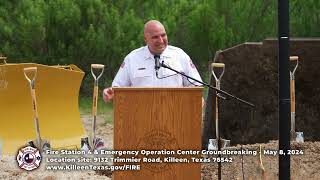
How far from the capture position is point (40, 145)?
22.8ft

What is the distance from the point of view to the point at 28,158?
19.9ft

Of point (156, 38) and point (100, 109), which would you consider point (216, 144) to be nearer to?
point (156, 38)

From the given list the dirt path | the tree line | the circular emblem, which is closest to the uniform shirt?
the dirt path

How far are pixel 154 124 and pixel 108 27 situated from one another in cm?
917

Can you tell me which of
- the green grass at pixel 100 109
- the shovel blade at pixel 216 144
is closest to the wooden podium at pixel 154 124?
the shovel blade at pixel 216 144

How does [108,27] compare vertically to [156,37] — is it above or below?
above

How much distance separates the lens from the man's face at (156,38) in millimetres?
4641

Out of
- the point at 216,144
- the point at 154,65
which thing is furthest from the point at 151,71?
the point at 216,144

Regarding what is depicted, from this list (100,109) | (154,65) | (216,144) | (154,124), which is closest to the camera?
(154,124)

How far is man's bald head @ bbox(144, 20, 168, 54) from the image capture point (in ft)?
15.2

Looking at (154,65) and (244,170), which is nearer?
(154,65)

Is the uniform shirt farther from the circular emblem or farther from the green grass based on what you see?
the green grass

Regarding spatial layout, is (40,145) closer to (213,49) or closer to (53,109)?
(53,109)

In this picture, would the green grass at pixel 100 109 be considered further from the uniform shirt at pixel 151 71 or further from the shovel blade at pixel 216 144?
the uniform shirt at pixel 151 71
